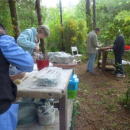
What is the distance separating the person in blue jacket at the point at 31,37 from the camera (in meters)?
2.19

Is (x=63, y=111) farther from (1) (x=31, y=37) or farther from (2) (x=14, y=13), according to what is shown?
(2) (x=14, y=13)

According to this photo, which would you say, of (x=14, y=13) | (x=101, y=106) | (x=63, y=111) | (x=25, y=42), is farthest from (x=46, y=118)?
(x=14, y=13)

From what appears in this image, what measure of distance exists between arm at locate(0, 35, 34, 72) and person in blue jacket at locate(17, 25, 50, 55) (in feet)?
3.61

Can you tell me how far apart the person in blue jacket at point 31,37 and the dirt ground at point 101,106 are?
164 cm

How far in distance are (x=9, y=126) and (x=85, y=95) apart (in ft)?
9.56

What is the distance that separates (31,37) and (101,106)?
87.2 inches

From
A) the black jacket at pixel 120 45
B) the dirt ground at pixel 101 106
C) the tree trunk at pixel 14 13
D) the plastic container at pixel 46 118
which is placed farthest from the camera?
the tree trunk at pixel 14 13

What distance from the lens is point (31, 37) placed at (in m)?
2.50

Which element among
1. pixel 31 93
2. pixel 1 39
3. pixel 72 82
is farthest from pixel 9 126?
pixel 72 82

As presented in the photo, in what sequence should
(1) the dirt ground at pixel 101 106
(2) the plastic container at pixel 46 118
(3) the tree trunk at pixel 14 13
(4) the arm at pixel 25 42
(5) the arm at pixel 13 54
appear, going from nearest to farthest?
(5) the arm at pixel 13 54 → (2) the plastic container at pixel 46 118 → (4) the arm at pixel 25 42 → (1) the dirt ground at pixel 101 106 → (3) the tree trunk at pixel 14 13

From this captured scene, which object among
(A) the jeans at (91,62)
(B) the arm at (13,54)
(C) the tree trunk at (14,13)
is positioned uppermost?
(C) the tree trunk at (14,13)

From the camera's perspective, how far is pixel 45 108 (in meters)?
1.99

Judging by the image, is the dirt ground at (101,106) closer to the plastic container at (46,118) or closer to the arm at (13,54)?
the plastic container at (46,118)

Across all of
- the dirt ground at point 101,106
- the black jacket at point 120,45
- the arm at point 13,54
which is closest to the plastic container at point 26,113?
the dirt ground at point 101,106
